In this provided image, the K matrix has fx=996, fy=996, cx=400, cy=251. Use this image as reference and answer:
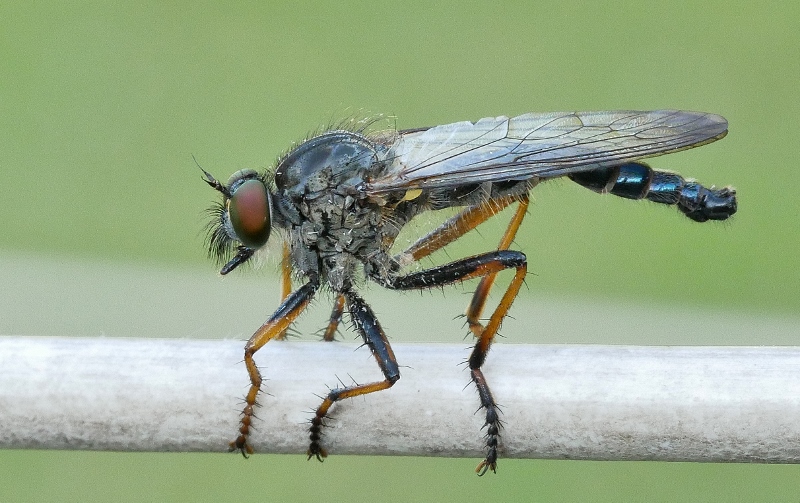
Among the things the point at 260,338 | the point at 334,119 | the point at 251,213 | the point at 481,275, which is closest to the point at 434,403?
the point at 260,338

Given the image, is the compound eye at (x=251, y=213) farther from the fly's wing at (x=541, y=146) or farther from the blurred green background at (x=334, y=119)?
the blurred green background at (x=334, y=119)

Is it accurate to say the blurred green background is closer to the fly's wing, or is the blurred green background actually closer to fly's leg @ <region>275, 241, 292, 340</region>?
fly's leg @ <region>275, 241, 292, 340</region>

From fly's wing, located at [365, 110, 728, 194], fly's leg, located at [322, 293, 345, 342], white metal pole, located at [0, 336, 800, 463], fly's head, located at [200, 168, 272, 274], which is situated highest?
fly's wing, located at [365, 110, 728, 194]

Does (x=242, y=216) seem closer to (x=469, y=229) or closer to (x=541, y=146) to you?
(x=469, y=229)

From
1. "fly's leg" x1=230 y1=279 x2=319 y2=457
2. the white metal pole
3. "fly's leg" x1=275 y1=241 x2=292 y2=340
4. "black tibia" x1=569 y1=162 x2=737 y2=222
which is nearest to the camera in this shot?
the white metal pole

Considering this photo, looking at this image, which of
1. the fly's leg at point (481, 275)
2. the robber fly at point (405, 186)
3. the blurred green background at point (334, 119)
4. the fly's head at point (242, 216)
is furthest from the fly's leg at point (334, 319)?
the blurred green background at point (334, 119)

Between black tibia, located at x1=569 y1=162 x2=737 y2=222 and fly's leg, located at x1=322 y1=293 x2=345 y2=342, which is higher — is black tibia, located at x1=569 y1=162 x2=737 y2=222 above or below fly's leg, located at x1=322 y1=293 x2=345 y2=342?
above

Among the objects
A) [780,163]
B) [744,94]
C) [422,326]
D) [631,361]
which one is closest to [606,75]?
[744,94]

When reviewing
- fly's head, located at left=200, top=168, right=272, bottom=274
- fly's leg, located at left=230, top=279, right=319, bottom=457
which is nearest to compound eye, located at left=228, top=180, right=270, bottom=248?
fly's head, located at left=200, top=168, right=272, bottom=274
